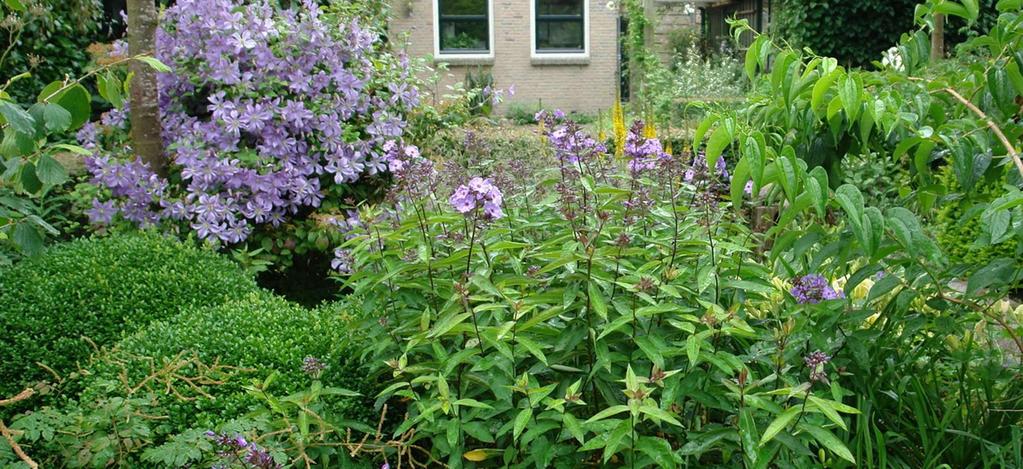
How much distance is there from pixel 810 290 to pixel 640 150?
576 millimetres

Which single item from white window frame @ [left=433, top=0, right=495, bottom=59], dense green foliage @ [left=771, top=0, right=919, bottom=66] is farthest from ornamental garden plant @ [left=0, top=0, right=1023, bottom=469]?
white window frame @ [left=433, top=0, right=495, bottom=59]

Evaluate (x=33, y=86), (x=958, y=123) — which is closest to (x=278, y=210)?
(x=958, y=123)

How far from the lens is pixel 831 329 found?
2.36m

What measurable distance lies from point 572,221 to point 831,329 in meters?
0.75

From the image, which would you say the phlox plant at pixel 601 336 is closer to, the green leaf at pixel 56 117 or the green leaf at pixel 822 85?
the green leaf at pixel 822 85

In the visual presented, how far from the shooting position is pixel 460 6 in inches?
695

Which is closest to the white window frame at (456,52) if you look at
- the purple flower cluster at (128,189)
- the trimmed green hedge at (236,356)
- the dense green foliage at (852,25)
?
the dense green foliage at (852,25)

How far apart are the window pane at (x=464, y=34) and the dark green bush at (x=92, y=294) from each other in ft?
47.9

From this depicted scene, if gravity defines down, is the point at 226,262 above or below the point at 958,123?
below

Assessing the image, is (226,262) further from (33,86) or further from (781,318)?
(33,86)

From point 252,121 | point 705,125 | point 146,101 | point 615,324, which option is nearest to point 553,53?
point 146,101

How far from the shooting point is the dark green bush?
312 cm

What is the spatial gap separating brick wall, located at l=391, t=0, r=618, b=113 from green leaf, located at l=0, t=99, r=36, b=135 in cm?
1578

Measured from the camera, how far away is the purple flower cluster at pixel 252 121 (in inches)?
155
